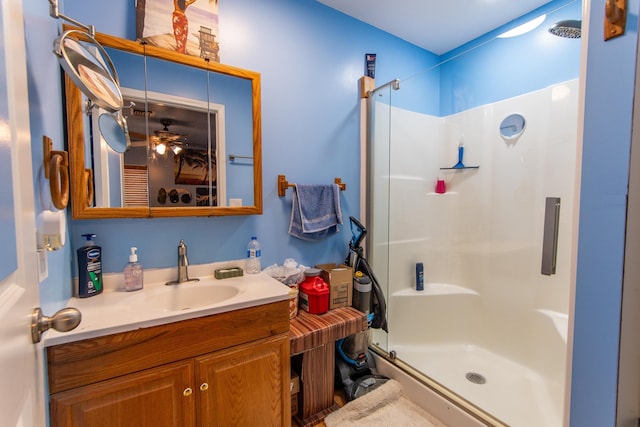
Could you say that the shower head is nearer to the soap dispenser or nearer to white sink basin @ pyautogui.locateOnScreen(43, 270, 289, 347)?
white sink basin @ pyautogui.locateOnScreen(43, 270, 289, 347)

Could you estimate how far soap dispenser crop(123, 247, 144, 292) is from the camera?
1273 mm

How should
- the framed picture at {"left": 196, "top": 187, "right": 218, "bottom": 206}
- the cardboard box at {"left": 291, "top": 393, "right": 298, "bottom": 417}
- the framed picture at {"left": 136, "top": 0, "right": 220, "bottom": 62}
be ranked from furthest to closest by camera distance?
1. the cardboard box at {"left": 291, "top": 393, "right": 298, "bottom": 417}
2. the framed picture at {"left": 196, "top": 187, "right": 218, "bottom": 206}
3. the framed picture at {"left": 136, "top": 0, "right": 220, "bottom": 62}

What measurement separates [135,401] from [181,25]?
1.64 meters

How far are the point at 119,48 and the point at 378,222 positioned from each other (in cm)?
181

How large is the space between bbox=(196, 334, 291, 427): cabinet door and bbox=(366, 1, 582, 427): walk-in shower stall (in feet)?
3.04

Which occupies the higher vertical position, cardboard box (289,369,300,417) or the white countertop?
the white countertop

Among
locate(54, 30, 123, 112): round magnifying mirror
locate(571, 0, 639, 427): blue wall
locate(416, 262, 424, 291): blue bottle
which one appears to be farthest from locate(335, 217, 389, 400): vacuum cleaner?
locate(54, 30, 123, 112): round magnifying mirror

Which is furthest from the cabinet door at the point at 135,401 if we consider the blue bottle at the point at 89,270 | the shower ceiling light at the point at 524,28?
the shower ceiling light at the point at 524,28

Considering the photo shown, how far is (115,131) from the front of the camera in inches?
49.1

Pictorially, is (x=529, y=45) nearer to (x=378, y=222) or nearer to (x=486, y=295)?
(x=378, y=222)

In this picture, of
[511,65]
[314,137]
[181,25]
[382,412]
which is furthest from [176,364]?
[511,65]

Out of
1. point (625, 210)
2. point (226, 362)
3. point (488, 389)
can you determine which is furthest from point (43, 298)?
point (488, 389)

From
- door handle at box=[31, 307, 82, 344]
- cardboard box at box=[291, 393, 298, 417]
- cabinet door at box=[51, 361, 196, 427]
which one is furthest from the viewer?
cardboard box at box=[291, 393, 298, 417]

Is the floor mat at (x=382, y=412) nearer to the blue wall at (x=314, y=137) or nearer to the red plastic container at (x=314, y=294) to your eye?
the red plastic container at (x=314, y=294)
